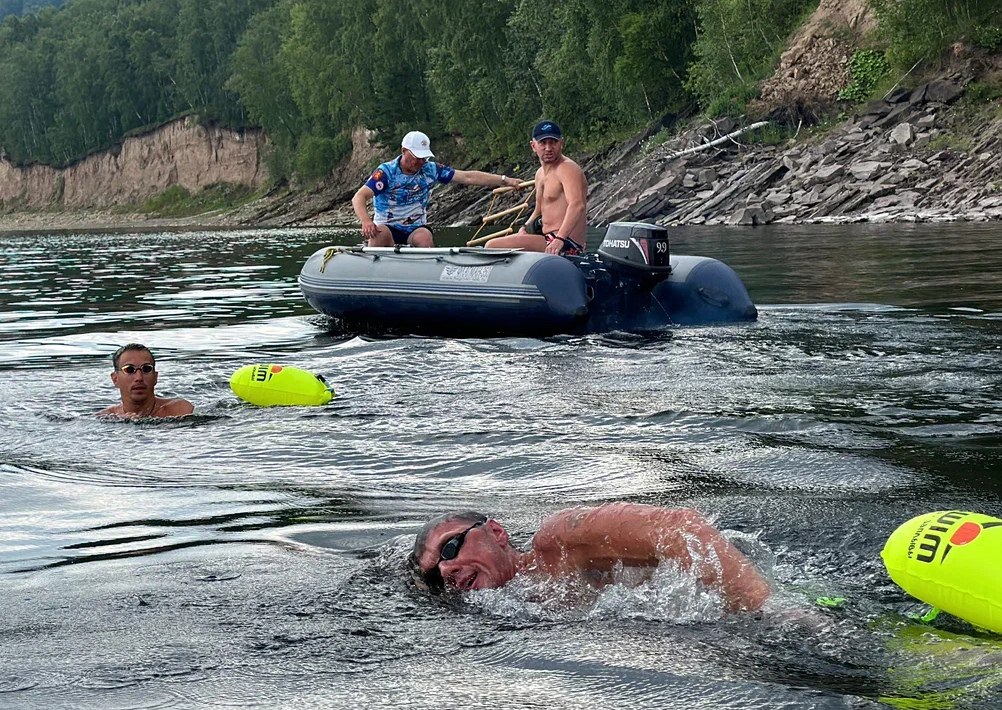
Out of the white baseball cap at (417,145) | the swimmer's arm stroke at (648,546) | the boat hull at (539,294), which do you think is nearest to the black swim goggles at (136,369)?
the boat hull at (539,294)

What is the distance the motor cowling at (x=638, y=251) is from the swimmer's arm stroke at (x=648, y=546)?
6.82 meters

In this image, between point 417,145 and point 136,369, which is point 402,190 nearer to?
point 417,145

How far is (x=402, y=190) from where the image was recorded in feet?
41.8

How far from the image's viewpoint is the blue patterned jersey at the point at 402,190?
12.6 meters

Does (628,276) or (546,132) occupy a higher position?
(546,132)

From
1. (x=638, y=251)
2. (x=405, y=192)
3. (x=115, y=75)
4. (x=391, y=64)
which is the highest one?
(x=115, y=75)

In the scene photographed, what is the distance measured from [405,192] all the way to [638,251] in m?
3.03

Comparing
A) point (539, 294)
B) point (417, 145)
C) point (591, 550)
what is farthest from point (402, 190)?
point (591, 550)

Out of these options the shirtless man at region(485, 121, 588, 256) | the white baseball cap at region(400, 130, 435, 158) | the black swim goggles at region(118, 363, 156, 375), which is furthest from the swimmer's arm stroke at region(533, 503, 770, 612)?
the white baseball cap at region(400, 130, 435, 158)

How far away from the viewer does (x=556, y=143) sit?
36.2ft

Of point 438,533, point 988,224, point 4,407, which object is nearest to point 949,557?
point 438,533

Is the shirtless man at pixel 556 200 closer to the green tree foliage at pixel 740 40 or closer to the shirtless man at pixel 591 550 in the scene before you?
the shirtless man at pixel 591 550

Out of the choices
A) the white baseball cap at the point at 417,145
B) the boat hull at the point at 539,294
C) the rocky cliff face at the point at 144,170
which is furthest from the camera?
the rocky cliff face at the point at 144,170

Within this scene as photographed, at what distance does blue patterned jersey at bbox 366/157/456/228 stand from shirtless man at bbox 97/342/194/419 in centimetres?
513
